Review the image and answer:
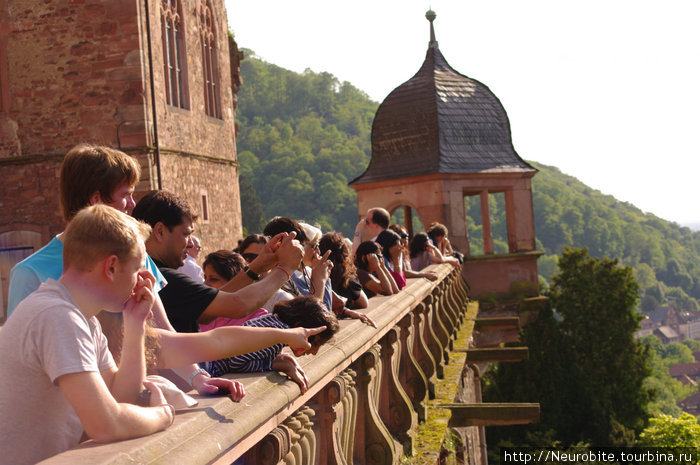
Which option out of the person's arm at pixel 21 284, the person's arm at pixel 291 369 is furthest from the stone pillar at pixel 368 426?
the person's arm at pixel 21 284

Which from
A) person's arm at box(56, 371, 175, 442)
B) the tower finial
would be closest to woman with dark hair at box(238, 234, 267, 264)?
person's arm at box(56, 371, 175, 442)

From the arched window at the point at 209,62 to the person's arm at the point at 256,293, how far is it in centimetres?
1610

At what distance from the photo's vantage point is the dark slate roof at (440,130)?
2286 centimetres

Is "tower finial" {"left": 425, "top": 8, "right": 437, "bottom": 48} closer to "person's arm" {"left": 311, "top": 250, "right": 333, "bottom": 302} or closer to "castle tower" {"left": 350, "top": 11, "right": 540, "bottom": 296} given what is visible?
"castle tower" {"left": 350, "top": 11, "right": 540, "bottom": 296}

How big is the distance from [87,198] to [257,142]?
8945cm

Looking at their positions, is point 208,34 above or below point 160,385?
above

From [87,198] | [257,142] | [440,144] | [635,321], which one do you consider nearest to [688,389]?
[257,142]

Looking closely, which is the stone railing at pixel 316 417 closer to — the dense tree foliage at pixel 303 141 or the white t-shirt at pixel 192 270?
the white t-shirt at pixel 192 270

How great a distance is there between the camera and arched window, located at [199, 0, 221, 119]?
1922cm

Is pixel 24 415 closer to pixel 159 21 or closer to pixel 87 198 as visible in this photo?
pixel 87 198

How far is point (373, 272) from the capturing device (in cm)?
702

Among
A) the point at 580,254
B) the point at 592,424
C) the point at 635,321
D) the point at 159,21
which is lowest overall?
the point at 592,424

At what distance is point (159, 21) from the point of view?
1666 centimetres

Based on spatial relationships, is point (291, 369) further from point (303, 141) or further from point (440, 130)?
point (303, 141)
